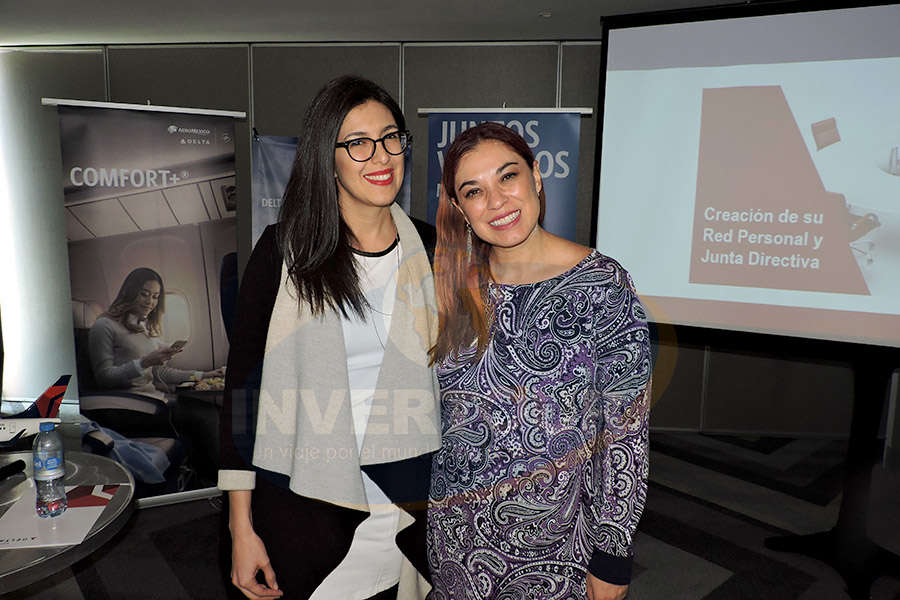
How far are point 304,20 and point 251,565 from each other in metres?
3.02

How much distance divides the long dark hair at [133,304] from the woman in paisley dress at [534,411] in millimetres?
2400

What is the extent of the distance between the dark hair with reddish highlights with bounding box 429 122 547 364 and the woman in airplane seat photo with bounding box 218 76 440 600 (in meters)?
0.06

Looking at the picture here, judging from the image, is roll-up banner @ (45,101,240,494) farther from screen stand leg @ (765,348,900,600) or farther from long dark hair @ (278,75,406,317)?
screen stand leg @ (765,348,900,600)

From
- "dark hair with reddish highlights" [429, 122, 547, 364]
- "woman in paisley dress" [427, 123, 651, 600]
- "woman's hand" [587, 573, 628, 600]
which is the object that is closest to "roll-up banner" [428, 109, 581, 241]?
"dark hair with reddish highlights" [429, 122, 547, 364]

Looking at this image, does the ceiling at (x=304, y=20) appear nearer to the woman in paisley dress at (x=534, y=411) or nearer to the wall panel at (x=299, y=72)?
the wall panel at (x=299, y=72)

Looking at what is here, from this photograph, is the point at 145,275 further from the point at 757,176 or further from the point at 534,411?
the point at 757,176

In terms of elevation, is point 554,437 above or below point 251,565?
above

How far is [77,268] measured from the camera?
3.03 meters

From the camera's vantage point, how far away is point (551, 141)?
137 inches

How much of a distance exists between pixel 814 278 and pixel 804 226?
226 mm

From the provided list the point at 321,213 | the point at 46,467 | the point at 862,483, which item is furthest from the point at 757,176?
the point at 46,467

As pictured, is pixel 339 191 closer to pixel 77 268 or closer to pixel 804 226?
pixel 804 226

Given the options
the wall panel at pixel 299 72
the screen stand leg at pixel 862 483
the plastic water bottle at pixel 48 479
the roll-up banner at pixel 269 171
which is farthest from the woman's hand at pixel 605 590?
the wall panel at pixel 299 72

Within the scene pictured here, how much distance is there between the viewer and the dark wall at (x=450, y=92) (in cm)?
388
